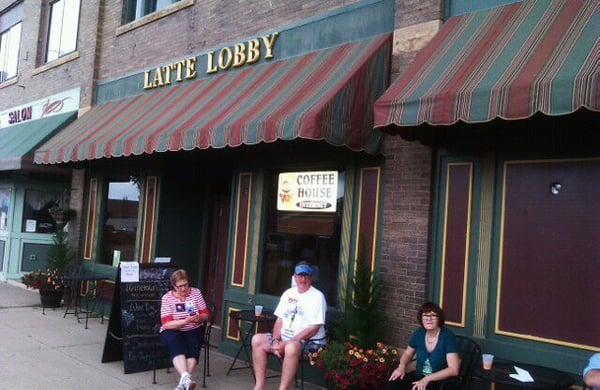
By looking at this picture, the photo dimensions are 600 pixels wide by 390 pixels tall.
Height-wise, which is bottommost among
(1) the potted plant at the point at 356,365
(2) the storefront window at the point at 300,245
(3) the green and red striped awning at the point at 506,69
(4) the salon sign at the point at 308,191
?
(1) the potted plant at the point at 356,365

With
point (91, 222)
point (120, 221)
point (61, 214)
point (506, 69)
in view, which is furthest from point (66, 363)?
point (506, 69)

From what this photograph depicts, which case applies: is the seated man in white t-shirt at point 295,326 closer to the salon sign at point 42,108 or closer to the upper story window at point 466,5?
the upper story window at point 466,5

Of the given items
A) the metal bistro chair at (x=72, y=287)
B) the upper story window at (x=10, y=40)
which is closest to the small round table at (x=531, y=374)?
the metal bistro chair at (x=72, y=287)

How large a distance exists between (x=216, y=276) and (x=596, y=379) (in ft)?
21.9

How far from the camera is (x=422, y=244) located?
5.67 m

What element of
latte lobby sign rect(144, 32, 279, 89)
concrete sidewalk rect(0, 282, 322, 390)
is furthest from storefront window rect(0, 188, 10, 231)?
latte lobby sign rect(144, 32, 279, 89)

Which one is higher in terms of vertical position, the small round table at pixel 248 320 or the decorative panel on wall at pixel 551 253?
the decorative panel on wall at pixel 551 253

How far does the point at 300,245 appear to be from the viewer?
711 centimetres

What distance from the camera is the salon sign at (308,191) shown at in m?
6.76

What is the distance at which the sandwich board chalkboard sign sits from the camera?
6535 mm

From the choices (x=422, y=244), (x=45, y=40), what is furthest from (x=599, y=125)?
(x=45, y=40)

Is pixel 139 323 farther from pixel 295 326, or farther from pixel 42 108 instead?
pixel 42 108

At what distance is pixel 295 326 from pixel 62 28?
10.5m

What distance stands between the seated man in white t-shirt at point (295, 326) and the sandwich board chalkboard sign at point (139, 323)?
136cm
